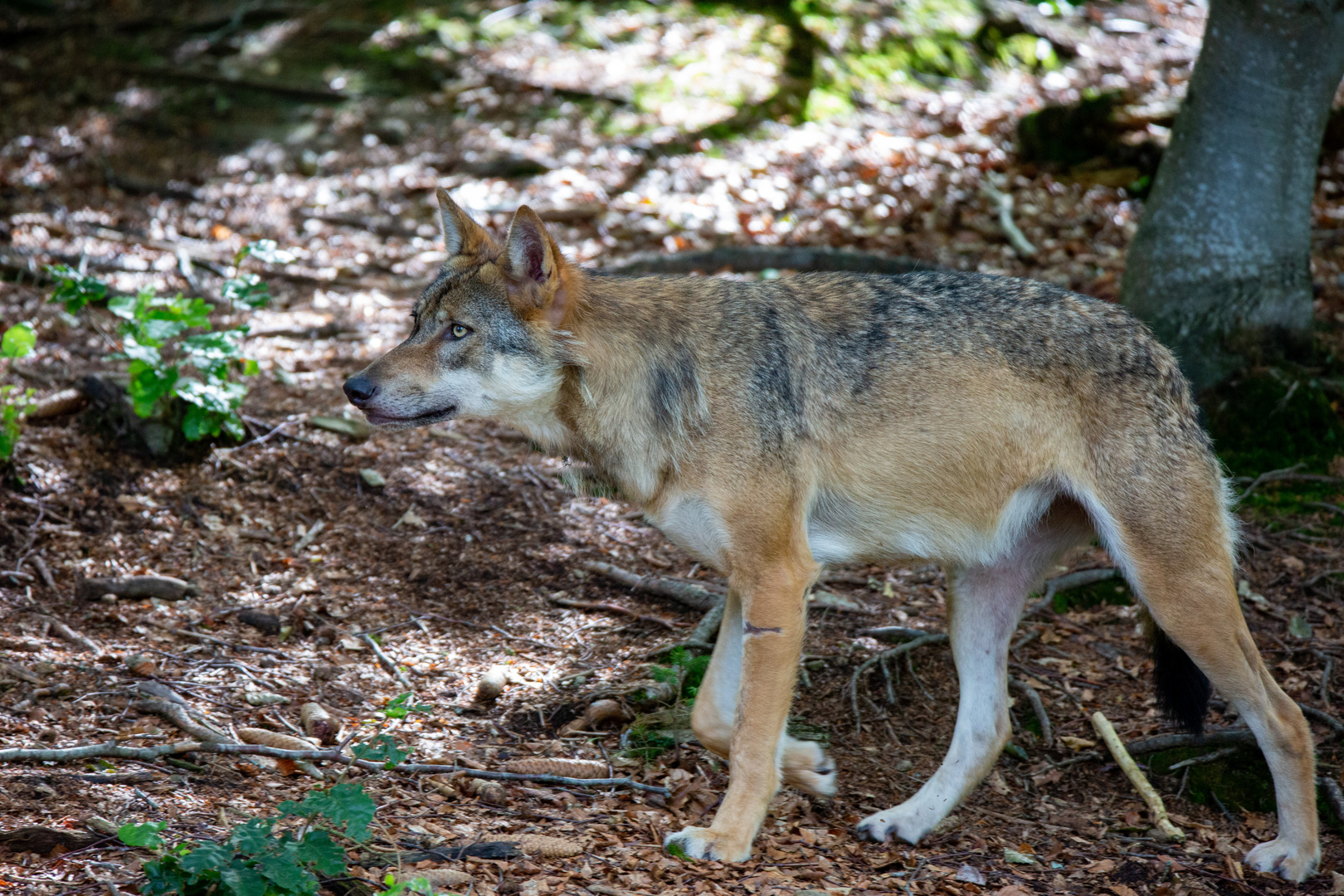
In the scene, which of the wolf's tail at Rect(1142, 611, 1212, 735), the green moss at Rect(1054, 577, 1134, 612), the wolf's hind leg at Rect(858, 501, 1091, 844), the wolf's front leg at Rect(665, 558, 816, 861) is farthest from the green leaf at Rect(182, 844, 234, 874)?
the green moss at Rect(1054, 577, 1134, 612)

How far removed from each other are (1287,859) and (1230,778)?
2.17 feet

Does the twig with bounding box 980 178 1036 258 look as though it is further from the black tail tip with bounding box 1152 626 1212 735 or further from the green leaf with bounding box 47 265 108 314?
the green leaf with bounding box 47 265 108 314

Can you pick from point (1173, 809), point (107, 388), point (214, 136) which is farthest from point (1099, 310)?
point (214, 136)

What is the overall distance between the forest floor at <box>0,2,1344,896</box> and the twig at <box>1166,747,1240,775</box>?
0.04 meters

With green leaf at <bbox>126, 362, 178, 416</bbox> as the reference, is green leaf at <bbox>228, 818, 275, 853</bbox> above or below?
above

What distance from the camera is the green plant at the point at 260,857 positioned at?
2.94 meters

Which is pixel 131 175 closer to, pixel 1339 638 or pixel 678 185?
pixel 678 185

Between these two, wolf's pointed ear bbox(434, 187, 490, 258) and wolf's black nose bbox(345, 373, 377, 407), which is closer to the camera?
wolf's black nose bbox(345, 373, 377, 407)

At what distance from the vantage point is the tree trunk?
22.1 ft

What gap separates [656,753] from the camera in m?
4.89

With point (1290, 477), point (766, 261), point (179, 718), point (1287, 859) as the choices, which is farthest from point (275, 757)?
point (766, 261)

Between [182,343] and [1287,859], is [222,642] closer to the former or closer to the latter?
[182,343]

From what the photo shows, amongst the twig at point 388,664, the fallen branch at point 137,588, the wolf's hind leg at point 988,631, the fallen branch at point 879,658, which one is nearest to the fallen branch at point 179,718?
the twig at point 388,664

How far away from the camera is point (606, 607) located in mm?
5934
